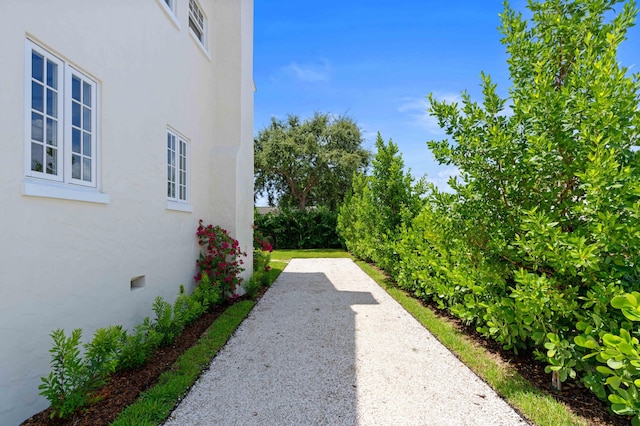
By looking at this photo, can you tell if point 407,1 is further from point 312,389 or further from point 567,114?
point 312,389

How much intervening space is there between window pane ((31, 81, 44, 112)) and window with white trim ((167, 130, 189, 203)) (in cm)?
289

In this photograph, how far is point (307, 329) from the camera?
241 inches

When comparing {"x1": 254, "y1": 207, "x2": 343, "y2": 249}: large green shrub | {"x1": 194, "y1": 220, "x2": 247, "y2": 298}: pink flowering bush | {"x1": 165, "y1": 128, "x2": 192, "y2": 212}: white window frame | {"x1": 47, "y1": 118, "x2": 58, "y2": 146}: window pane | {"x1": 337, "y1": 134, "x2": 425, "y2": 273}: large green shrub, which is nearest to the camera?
{"x1": 47, "y1": 118, "x2": 58, "y2": 146}: window pane

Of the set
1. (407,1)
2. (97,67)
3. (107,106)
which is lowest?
(107,106)

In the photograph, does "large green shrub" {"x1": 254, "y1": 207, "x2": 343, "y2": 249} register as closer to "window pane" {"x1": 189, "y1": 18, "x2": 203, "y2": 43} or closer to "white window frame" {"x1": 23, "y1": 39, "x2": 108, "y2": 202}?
"window pane" {"x1": 189, "y1": 18, "x2": 203, "y2": 43}

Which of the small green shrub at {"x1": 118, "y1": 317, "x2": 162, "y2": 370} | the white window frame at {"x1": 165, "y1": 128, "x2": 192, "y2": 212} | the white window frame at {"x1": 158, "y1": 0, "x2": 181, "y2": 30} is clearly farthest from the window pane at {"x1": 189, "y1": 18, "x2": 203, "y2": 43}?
the small green shrub at {"x1": 118, "y1": 317, "x2": 162, "y2": 370}

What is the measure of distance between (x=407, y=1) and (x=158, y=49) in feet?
17.6

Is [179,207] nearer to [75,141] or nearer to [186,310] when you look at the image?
[186,310]

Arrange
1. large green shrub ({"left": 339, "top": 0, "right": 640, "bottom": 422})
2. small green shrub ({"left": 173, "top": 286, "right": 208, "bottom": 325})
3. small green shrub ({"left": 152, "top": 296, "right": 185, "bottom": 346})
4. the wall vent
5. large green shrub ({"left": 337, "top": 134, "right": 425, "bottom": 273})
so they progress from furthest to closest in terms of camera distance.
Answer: large green shrub ({"left": 337, "top": 134, "right": 425, "bottom": 273})
small green shrub ({"left": 173, "top": 286, "right": 208, "bottom": 325})
the wall vent
small green shrub ({"left": 152, "top": 296, "right": 185, "bottom": 346})
large green shrub ({"left": 339, "top": 0, "right": 640, "bottom": 422})

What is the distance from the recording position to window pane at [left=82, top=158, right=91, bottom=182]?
3.97 m

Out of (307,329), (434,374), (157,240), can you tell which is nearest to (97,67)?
(157,240)

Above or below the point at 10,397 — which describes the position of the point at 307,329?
below

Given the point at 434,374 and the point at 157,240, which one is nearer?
the point at 434,374

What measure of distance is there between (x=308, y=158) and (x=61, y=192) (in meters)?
23.7
